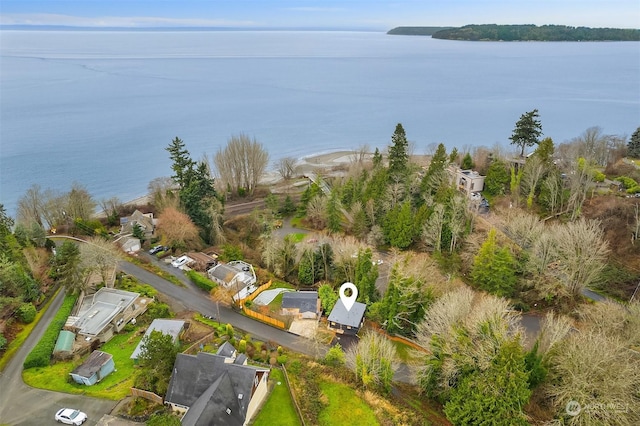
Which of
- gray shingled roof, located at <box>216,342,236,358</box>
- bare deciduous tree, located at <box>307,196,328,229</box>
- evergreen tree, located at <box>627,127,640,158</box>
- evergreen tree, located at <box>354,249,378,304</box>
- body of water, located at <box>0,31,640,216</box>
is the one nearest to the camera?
gray shingled roof, located at <box>216,342,236,358</box>

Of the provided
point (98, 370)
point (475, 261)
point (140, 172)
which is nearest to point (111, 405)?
point (98, 370)

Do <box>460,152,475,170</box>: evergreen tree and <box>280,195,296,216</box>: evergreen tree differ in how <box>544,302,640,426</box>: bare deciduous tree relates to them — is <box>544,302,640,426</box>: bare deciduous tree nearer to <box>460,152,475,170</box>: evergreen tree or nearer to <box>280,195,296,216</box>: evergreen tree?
<box>460,152,475,170</box>: evergreen tree

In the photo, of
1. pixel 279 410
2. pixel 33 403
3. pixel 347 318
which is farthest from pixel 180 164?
pixel 279 410

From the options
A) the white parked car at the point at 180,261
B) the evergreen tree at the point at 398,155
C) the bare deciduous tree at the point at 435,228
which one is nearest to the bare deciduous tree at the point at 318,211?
the evergreen tree at the point at 398,155

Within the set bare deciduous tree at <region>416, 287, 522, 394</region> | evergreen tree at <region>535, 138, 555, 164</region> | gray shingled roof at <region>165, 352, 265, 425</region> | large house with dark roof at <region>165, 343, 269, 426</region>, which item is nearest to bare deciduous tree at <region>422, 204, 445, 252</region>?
bare deciduous tree at <region>416, 287, 522, 394</region>

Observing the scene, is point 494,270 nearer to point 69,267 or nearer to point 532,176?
point 532,176

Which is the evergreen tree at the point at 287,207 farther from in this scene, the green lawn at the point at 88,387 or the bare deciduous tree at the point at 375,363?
the bare deciduous tree at the point at 375,363
